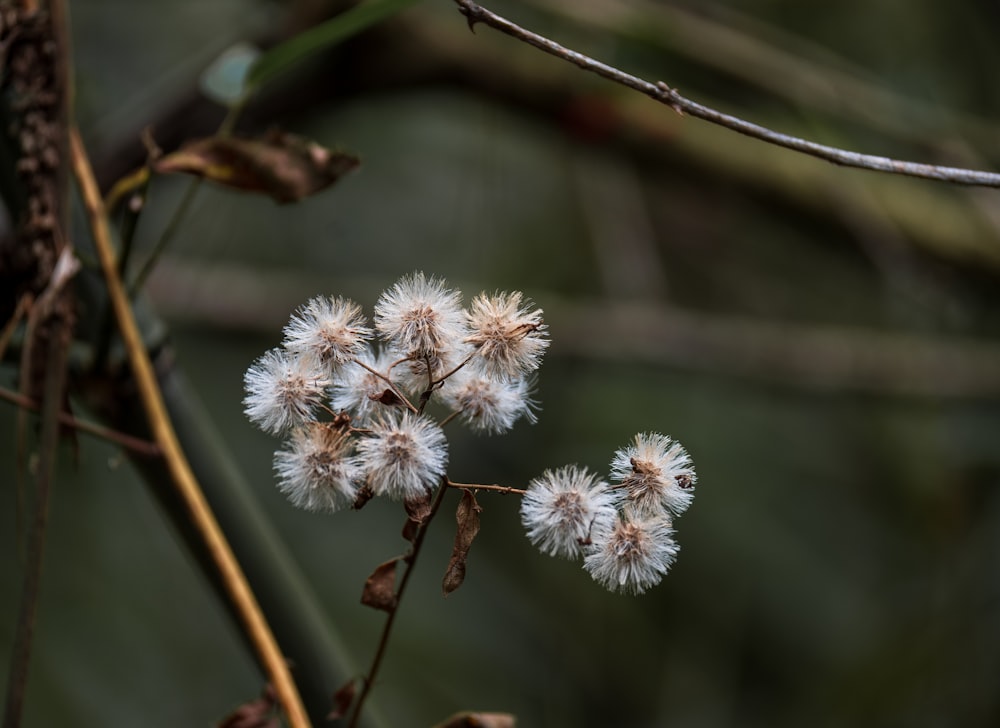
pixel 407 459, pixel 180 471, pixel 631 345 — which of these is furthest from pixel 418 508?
pixel 631 345

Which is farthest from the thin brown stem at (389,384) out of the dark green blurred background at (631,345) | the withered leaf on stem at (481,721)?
the dark green blurred background at (631,345)

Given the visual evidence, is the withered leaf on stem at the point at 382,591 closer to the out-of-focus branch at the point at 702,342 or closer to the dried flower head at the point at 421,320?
the dried flower head at the point at 421,320

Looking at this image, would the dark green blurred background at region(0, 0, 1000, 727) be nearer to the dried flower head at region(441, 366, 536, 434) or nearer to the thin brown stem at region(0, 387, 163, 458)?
the thin brown stem at region(0, 387, 163, 458)

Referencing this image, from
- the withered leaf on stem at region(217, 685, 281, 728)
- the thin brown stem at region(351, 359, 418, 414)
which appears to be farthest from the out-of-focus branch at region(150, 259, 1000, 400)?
the thin brown stem at region(351, 359, 418, 414)

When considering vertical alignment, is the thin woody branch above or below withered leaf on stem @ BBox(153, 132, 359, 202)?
below

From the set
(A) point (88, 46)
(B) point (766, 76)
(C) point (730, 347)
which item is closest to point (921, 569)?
(C) point (730, 347)
